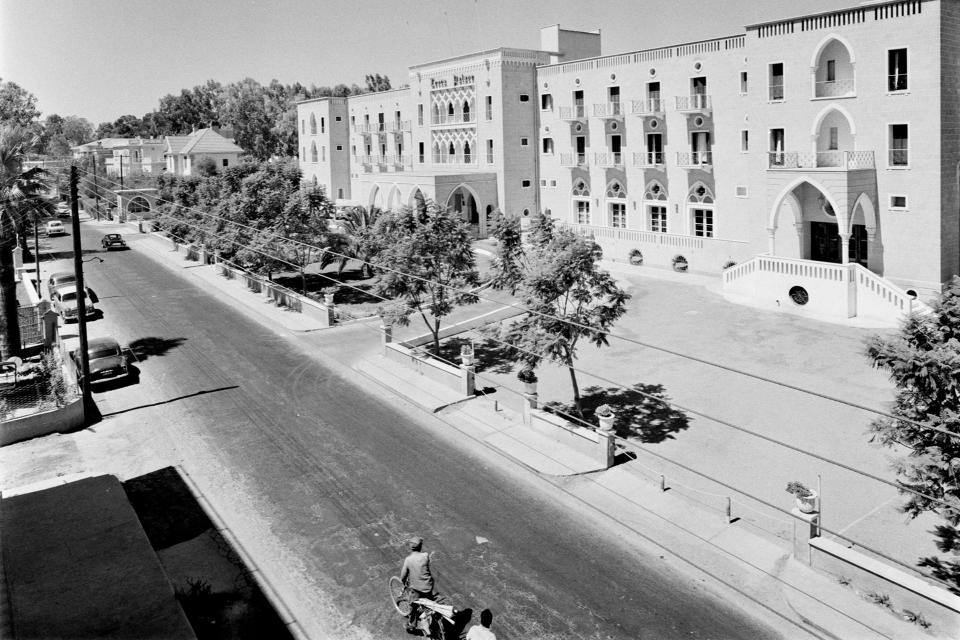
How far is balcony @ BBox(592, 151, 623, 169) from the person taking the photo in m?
48.7

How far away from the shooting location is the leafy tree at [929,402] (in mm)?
13906

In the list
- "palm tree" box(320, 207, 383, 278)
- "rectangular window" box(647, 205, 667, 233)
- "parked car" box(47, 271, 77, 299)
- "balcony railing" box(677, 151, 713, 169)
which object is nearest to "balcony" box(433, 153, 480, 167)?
"palm tree" box(320, 207, 383, 278)

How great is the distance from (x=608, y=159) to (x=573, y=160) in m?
3.22

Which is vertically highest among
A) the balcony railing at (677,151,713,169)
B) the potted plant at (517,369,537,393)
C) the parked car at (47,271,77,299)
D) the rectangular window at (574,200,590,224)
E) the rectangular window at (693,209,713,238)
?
the balcony railing at (677,151,713,169)

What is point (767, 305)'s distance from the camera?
35.8m

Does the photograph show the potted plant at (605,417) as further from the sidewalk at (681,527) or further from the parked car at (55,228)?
the parked car at (55,228)

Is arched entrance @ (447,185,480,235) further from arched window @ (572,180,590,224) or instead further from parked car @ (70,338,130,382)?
parked car @ (70,338,130,382)

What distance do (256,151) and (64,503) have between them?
108 metres

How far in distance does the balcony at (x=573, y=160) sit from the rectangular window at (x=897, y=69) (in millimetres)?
20242

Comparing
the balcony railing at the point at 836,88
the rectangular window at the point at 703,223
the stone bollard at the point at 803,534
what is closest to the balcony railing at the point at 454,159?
the rectangular window at the point at 703,223

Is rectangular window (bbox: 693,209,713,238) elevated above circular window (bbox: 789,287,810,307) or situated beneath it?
elevated above

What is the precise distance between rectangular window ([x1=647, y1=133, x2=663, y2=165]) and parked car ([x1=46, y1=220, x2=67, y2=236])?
55681 millimetres

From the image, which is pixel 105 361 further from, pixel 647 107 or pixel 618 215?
pixel 647 107

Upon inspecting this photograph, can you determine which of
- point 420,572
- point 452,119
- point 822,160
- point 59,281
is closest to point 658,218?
point 822,160
